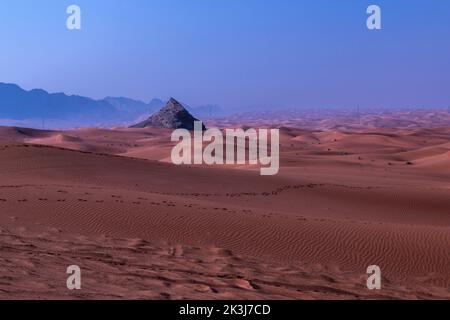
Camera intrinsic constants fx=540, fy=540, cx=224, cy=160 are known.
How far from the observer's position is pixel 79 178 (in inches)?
717

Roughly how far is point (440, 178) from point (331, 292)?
24.1 m

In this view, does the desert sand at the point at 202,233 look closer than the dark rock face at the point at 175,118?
Yes

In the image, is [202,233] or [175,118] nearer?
[202,233]

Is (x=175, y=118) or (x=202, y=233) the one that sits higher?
(x=175, y=118)

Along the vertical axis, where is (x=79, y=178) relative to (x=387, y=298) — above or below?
above

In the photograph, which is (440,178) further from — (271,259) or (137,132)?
(137,132)

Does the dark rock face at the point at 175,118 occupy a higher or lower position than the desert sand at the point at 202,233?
→ higher

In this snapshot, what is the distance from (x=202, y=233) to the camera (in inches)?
429

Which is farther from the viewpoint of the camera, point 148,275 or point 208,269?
point 208,269

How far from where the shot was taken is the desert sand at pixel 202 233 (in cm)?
720

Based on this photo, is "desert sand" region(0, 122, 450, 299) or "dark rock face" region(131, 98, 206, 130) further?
"dark rock face" region(131, 98, 206, 130)

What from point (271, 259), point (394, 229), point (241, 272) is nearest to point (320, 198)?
point (394, 229)

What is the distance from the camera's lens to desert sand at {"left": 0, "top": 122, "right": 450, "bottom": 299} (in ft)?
23.6
